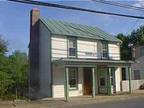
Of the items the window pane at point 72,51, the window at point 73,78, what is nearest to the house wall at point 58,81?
the window at point 73,78

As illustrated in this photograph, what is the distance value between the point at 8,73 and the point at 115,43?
13362 millimetres

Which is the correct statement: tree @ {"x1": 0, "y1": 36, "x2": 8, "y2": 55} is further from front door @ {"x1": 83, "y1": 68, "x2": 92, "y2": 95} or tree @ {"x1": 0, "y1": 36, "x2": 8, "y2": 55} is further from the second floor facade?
front door @ {"x1": 83, "y1": 68, "x2": 92, "y2": 95}

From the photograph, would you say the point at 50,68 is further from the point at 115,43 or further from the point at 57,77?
the point at 115,43

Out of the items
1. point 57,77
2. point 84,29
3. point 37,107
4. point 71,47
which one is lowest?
point 37,107

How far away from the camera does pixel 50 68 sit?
105 feet

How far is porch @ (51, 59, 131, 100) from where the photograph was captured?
31.4 metres

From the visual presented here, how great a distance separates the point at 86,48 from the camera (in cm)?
3506

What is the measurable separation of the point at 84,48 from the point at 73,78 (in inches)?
131

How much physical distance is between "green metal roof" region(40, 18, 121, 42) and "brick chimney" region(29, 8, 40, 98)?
1.28m

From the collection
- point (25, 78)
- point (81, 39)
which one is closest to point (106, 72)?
point (81, 39)

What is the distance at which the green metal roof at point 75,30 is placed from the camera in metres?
33.2

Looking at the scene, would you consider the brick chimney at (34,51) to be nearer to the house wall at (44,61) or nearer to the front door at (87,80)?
the house wall at (44,61)

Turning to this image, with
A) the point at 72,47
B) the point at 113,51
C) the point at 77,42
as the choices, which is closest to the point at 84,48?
the point at 77,42

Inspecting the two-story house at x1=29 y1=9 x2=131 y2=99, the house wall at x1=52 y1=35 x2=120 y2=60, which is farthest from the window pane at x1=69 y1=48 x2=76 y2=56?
the house wall at x1=52 y1=35 x2=120 y2=60
